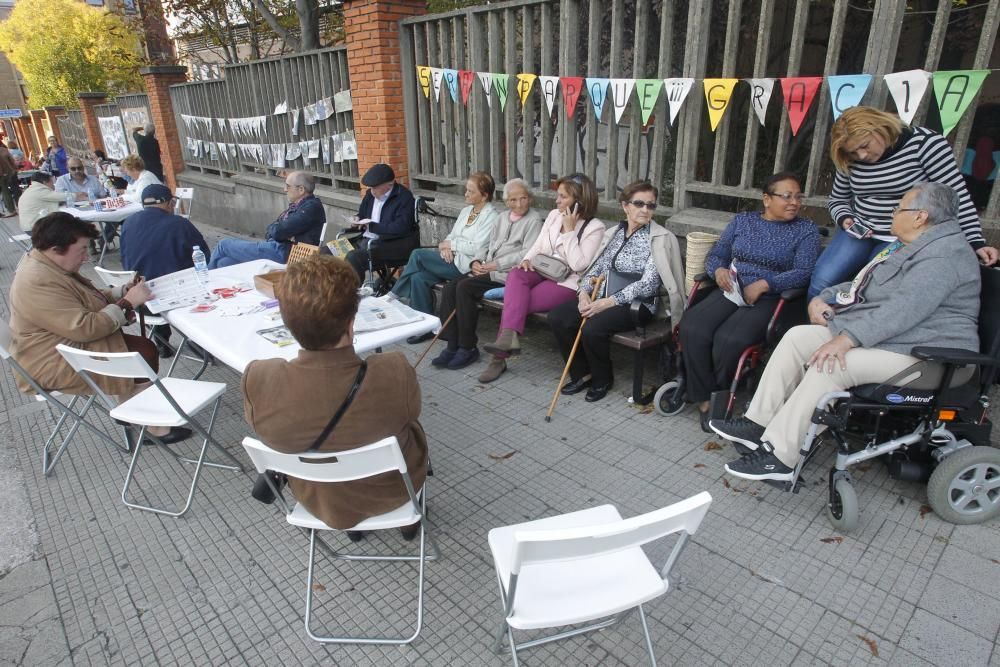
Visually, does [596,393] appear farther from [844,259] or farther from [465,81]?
[465,81]

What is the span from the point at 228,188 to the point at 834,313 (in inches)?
403

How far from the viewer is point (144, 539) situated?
9.45 ft

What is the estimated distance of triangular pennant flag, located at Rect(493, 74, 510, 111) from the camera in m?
5.56

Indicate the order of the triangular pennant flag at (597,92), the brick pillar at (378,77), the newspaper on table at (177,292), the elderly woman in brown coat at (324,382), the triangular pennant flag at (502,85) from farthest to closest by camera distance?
the brick pillar at (378,77), the triangular pennant flag at (502,85), the triangular pennant flag at (597,92), the newspaper on table at (177,292), the elderly woman in brown coat at (324,382)

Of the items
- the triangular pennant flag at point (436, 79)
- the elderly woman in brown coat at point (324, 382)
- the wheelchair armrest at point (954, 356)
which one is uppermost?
the triangular pennant flag at point (436, 79)

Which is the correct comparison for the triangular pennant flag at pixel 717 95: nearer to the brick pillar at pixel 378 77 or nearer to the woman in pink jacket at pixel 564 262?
the woman in pink jacket at pixel 564 262

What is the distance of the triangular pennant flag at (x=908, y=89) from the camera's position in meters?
3.24

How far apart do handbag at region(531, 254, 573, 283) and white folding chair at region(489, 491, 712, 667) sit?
2350mm

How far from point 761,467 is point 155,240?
4474mm

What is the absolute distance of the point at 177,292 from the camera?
3.84 m

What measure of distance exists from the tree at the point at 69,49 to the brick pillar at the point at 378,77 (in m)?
20.4

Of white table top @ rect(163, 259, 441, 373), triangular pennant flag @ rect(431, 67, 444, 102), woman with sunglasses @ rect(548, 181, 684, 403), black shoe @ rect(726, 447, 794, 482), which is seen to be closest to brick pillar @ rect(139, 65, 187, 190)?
triangular pennant flag @ rect(431, 67, 444, 102)

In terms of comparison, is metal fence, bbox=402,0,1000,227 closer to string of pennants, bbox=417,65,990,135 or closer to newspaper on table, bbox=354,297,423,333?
string of pennants, bbox=417,65,990,135

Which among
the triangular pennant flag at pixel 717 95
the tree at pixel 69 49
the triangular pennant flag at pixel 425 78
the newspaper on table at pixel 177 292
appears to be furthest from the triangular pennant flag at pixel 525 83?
the tree at pixel 69 49
